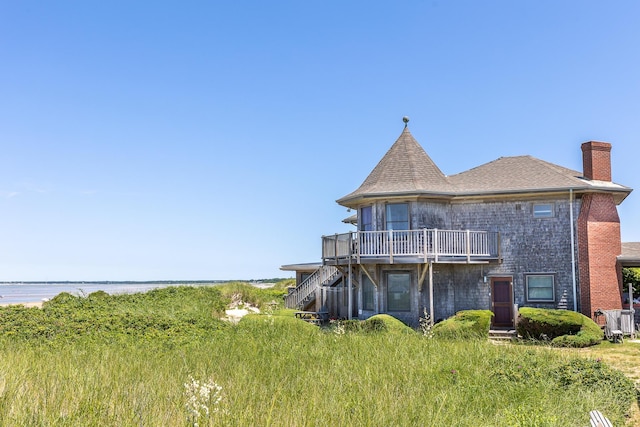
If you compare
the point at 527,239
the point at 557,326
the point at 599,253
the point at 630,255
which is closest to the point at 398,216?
the point at 527,239

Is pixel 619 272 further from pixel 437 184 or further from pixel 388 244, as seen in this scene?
pixel 388 244

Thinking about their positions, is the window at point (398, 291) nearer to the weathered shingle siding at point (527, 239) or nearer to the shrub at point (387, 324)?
the weathered shingle siding at point (527, 239)

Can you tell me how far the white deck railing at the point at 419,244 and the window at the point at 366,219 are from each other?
1.22m

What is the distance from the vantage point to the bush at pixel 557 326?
18.9m

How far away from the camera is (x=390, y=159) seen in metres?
25.6

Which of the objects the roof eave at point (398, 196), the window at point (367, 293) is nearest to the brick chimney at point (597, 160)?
the roof eave at point (398, 196)

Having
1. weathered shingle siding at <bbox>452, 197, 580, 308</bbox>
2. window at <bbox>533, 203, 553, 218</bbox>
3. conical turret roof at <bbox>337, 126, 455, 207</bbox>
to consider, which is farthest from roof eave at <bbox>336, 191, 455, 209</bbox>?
window at <bbox>533, 203, 553, 218</bbox>

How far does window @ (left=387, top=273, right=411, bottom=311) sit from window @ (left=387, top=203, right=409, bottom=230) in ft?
6.81

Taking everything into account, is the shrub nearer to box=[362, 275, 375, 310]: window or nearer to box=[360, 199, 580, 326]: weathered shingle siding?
box=[360, 199, 580, 326]: weathered shingle siding

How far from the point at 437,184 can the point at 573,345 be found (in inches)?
345

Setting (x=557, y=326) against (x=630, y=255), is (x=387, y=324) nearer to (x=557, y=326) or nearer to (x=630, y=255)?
(x=557, y=326)

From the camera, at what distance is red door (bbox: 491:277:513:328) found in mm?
23344

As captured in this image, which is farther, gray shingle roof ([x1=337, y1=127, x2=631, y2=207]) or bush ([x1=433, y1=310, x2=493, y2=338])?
gray shingle roof ([x1=337, y1=127, x2=631, y2=207])

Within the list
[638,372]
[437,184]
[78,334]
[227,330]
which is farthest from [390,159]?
[78,334]
